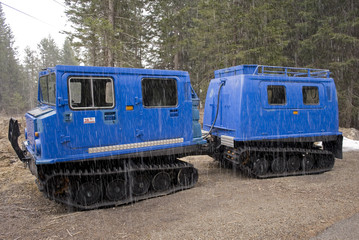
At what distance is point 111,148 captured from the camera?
5727 mm

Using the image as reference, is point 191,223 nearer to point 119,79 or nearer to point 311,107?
point 119,79

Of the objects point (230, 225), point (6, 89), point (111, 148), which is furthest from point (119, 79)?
point (6, 89)

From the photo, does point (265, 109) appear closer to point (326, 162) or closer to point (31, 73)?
point (326, 162)

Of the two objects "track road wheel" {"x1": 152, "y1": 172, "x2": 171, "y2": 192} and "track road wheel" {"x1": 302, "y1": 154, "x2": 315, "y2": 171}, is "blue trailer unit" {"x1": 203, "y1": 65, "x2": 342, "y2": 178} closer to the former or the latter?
"track road wheel" {"x1": 302, "y1": 154, "x2": 315, "y2": 171}

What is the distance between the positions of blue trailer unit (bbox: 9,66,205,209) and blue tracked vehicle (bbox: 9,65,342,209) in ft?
0.06

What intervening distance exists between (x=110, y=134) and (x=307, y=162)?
6.27m

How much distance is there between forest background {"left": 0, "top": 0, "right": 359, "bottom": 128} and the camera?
563 inches

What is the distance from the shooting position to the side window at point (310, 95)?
8484mm

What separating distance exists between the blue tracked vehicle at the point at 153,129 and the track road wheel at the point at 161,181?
0.02 meters

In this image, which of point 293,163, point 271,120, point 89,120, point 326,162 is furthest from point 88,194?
point 326,162

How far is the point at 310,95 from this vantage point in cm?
859

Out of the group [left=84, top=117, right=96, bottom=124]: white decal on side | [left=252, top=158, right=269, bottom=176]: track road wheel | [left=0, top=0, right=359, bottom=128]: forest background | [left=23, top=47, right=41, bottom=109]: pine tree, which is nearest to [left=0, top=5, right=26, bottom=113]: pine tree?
[left=23, top=47, right=41, bottom=109]: pine tree

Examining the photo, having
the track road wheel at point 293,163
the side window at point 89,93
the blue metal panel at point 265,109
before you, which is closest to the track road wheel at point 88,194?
the side window at point 89,93

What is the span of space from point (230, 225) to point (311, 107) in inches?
219
